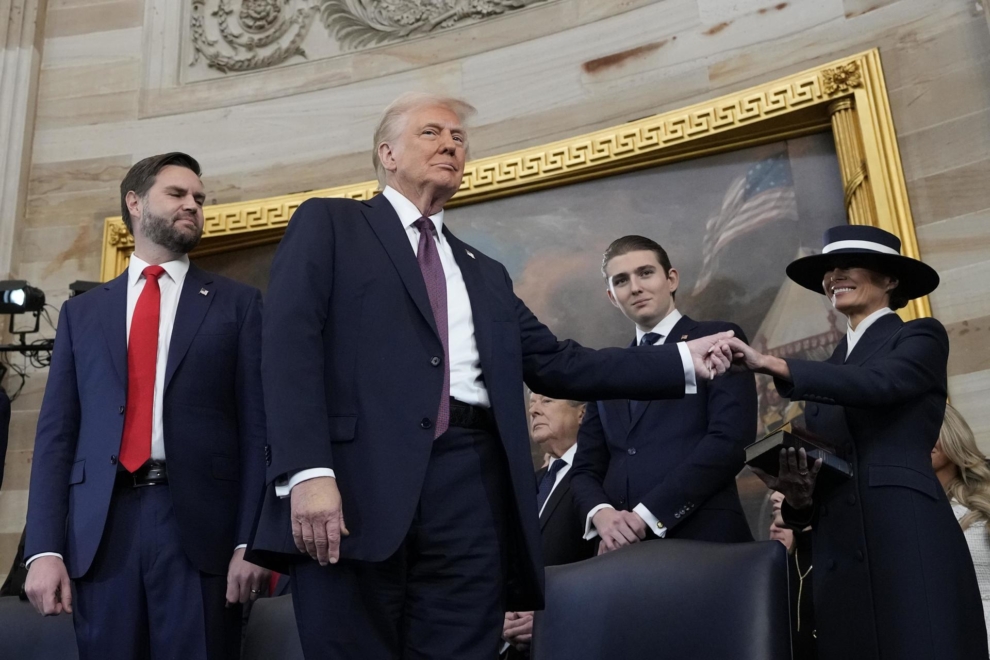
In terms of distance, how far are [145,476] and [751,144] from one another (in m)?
3.10

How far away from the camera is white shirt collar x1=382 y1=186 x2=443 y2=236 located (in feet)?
8.77

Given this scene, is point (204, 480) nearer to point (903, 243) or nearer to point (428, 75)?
point (903, 243)

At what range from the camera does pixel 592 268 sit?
5.03 m

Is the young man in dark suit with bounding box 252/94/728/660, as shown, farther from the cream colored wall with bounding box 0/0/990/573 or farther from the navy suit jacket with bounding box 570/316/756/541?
the cream colored wall with bounding box 0/0/990/573

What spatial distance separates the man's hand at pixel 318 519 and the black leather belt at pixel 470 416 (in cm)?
35

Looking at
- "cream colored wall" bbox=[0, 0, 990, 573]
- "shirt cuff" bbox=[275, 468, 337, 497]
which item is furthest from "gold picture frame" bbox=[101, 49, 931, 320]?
"shirt cuff" bbox=[275, 468, 337, 497]

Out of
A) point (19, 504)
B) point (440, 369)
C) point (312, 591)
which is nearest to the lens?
point (312, 591)

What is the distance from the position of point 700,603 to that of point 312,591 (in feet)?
2.68

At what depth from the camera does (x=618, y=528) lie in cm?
340

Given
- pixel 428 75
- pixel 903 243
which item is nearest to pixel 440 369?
pixel 903 243

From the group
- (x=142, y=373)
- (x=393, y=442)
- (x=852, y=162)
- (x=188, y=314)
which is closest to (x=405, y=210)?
(x=393, y=442)

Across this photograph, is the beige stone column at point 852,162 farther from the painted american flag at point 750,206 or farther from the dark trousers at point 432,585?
the dark trousers at point 432,585

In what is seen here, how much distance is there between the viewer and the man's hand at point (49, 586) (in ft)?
8.80

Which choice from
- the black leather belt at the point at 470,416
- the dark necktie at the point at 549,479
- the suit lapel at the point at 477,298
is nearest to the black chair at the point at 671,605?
the black leather belt at the point at 470,416
